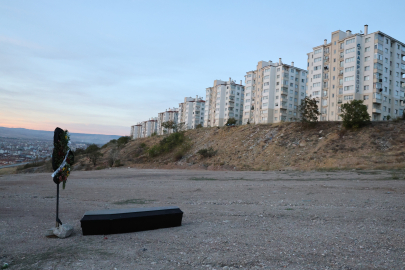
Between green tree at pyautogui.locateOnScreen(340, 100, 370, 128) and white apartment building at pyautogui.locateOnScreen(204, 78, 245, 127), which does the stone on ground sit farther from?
white apartment building at pyautogui.locateOnScreen(204, 78, 245, 127)

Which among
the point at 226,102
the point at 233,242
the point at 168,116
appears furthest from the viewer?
the point at 168,116

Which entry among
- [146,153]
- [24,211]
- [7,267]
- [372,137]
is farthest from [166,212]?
[146,153]

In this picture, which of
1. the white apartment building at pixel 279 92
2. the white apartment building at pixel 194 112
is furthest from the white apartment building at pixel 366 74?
the white apartment building at pixel 194 112

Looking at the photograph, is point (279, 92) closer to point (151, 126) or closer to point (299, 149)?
point (299, 149)

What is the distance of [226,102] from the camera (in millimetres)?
111125

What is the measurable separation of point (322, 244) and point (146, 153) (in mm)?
52607

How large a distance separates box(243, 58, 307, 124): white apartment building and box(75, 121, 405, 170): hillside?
3402 centimetres

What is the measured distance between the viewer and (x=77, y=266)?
446 centimetres

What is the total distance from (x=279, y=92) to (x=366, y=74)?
2717 cm

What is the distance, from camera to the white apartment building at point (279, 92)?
85.4m

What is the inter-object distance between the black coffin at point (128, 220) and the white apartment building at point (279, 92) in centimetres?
8116

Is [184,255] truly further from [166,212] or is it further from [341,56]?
[341,56]

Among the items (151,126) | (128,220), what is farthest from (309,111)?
(151,126)

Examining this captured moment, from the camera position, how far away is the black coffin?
6.25m
